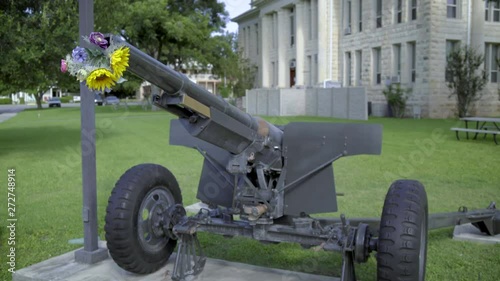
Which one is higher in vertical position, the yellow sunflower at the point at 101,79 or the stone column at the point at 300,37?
the stone column at the point at 300,37

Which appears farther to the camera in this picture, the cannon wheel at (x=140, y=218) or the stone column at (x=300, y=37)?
the stone column at (x=300, y=37)

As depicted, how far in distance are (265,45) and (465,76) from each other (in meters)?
24.2

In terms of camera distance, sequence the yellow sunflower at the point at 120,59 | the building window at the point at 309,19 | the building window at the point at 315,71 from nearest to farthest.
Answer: the yellow sunflower at the point at 120,59
the building window at the point at 315,71
the building window at the point at 309,19

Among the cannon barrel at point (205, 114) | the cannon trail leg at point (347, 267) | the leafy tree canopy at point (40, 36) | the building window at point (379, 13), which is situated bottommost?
the cannon trail leg at point (347, 267)

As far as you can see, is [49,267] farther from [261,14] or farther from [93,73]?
[261,14]

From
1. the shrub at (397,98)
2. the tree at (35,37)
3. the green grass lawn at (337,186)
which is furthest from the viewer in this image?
the shrub at (397,98)

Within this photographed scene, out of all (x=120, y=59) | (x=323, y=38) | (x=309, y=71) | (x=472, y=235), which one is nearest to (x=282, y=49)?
(x=309, y=71)

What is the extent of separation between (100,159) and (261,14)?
37359 millimetres

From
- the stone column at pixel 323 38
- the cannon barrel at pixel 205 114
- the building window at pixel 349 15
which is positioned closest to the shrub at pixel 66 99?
the stone column at pixel 323 38

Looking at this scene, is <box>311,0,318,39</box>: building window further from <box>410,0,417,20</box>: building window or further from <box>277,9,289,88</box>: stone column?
<box>410,0,417,20</box>: building window

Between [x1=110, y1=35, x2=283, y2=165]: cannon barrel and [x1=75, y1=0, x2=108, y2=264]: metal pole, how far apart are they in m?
1.42

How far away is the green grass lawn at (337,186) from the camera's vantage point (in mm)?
5375

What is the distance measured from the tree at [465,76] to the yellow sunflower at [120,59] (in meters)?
27.3

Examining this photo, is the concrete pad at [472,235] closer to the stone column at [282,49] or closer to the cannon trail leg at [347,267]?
the cannon trail leg at [347,267]
